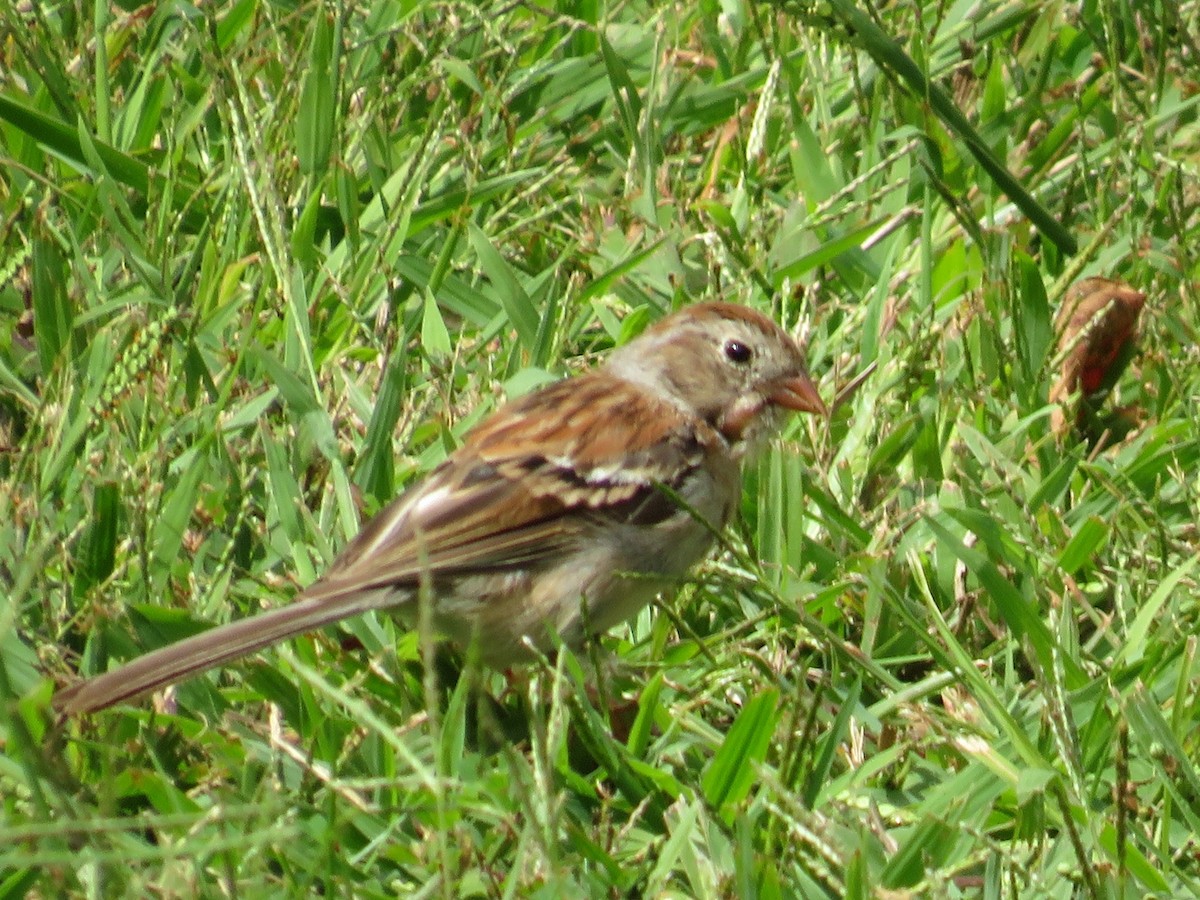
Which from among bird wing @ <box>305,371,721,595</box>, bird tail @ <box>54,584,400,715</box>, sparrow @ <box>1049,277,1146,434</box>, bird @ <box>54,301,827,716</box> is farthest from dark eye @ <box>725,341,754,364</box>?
bird tail @ <box>54,584,400,715</box>

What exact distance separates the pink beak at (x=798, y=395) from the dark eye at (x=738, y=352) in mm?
102

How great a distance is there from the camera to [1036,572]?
4.23 metres

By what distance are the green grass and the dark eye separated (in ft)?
0.88

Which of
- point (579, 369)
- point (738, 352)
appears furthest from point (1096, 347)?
point (579, 369)

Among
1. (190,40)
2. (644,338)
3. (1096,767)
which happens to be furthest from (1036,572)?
(190,40)

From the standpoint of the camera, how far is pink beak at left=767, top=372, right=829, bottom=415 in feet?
15.2

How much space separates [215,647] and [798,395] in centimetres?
175

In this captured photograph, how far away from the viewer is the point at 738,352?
4746mm

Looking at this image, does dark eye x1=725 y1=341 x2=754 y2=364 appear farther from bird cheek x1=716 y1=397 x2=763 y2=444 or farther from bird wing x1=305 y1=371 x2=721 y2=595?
bird wing x1=305 y1=371 x2=721 y2=595

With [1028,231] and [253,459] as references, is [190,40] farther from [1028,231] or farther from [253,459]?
[1028,231]

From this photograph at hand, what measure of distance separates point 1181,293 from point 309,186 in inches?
92.9

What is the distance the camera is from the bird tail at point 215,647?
3.27 metres

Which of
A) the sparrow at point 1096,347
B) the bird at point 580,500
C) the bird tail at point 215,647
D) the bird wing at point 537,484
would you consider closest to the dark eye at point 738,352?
the bird at point 580,500

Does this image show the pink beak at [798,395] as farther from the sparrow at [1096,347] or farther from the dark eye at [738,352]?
the sparrow at [1096,347]
